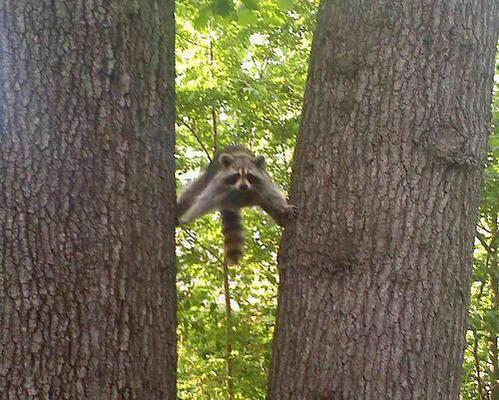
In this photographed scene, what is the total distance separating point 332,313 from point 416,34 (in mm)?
1157

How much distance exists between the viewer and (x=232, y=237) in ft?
12.4

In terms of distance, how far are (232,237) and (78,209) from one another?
1.83 metres

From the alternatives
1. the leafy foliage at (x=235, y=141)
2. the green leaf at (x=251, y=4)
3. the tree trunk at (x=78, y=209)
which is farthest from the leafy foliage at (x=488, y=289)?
the tree trunk at (x=78, y=209)

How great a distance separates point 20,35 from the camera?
205 centimetres

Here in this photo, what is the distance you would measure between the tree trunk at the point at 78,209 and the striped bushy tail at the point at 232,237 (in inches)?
60.1

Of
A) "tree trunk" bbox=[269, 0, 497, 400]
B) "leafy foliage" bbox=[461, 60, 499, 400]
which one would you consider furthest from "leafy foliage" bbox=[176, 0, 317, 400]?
"tree trunk" bbox=[269, 0, 497, 400]

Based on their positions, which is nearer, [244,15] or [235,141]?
[244,15]

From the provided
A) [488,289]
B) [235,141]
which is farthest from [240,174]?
[488,289]

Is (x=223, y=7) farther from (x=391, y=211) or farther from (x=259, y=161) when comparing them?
(x=391, y=211)

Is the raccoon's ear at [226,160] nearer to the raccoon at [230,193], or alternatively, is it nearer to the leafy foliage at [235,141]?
the raccoon at [230,193]

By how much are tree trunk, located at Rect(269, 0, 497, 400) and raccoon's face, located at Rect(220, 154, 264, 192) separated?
1.48 meters

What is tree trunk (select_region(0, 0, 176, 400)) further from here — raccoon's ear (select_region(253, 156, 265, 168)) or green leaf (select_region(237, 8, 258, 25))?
raccoon's ear (select_region(253, 156, 265, 168))

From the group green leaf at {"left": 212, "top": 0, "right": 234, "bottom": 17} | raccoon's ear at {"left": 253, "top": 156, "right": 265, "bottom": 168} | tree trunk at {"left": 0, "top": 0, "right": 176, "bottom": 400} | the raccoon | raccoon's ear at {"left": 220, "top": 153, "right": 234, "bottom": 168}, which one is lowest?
tree trunk at {"left": 0, "top": 0, "right": 176, "bottom": 400}

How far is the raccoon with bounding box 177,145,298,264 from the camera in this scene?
12.3ft
